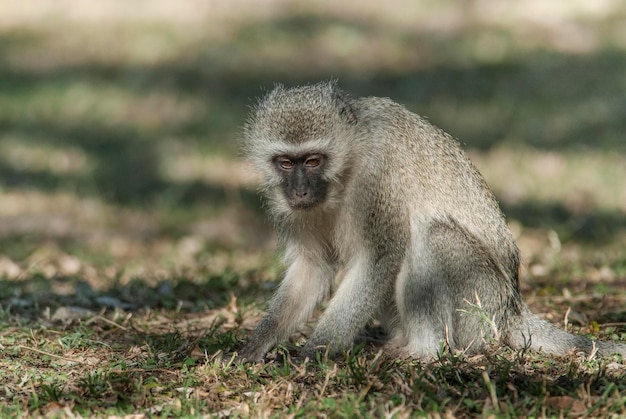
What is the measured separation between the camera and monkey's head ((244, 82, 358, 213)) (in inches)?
219

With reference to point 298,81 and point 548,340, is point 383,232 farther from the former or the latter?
point 298,81

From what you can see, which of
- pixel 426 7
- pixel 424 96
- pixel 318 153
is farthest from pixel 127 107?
pixel 318 153

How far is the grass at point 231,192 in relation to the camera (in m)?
4.50

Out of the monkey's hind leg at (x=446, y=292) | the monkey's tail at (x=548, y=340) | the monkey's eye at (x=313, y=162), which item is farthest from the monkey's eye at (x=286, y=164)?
the monkey's tail at (x=548, y=340)

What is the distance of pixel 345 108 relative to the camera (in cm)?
576

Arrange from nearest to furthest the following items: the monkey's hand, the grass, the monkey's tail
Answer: the grass < the monkey's tail < the monkey's hand

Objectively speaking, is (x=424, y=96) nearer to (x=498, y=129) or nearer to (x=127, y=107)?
(x=498, y=129)

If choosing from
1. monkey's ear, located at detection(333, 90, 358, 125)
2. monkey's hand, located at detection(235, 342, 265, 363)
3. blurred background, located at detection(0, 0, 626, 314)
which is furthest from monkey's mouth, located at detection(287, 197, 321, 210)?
blurred background, located at detection(0, 0, 626, 314)

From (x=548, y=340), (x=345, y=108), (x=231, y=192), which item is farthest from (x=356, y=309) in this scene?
(x=231, y=192)

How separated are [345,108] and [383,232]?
82 cm

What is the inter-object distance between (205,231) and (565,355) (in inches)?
244

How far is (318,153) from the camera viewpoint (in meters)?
5.57

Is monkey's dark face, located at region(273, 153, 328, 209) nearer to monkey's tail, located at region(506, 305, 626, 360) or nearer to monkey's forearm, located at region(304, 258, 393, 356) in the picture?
monkey's forearm, located at region(304, 258, 393, 356)

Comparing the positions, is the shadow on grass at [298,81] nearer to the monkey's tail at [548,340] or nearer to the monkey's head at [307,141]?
the monkey's head at [307,141]
